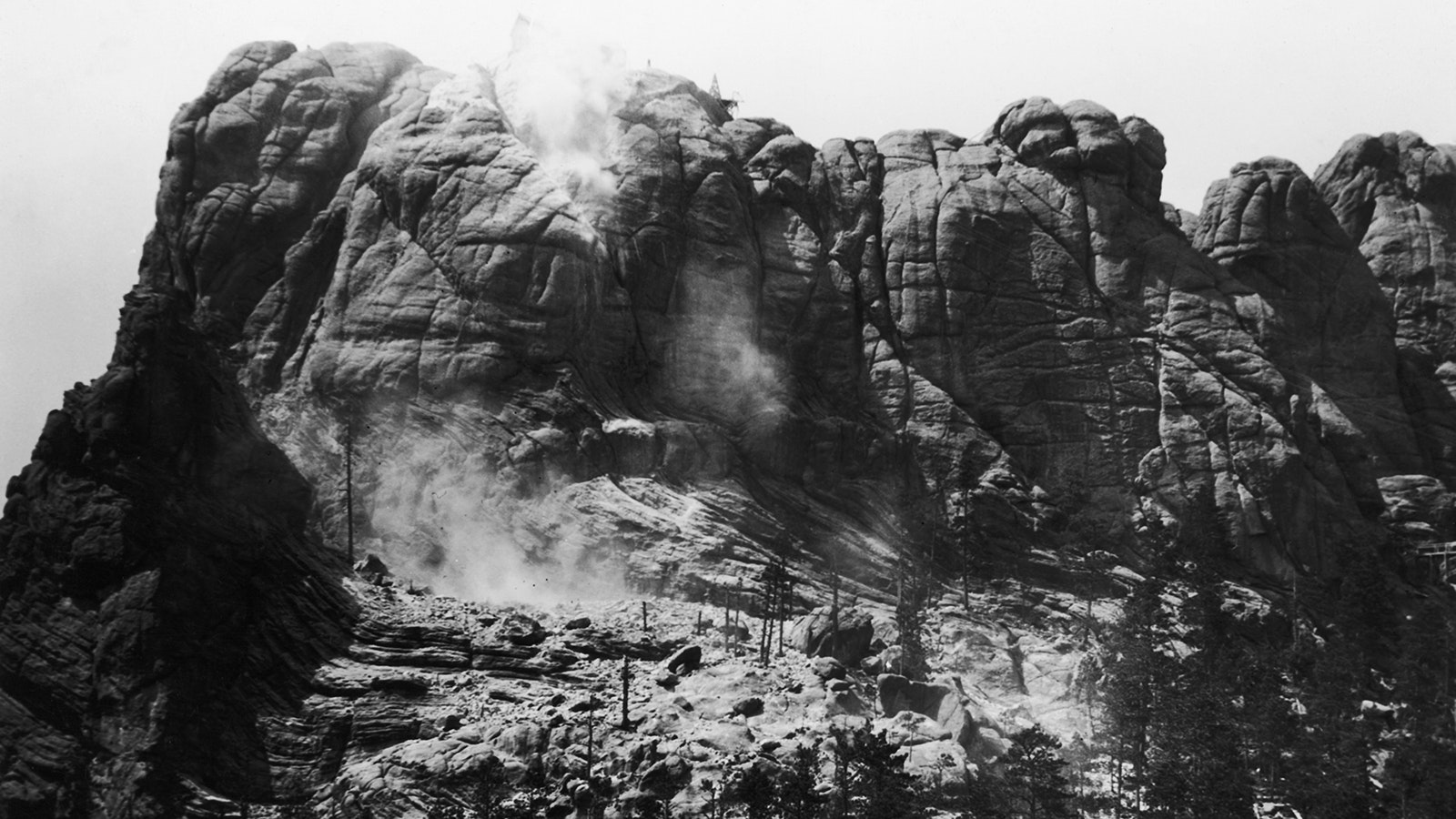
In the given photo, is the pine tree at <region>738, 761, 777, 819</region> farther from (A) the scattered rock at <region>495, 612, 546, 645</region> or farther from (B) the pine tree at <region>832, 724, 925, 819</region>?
(A) the scattered rock at <region>495, 612, 546, 645</region>

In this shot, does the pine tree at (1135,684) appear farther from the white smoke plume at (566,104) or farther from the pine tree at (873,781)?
the white smoke plume at (566,104)

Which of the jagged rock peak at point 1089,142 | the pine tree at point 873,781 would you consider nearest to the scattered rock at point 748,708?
the pine tree at point 873,781

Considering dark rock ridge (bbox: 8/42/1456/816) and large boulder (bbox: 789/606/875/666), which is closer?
large boulder (bbox: 789/606/875/666)

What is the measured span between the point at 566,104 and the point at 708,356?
22.8 meters

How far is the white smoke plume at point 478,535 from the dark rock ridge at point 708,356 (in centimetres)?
31

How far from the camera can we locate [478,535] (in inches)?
4154

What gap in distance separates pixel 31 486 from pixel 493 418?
98.2 feet

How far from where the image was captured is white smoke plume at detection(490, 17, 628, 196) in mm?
121750

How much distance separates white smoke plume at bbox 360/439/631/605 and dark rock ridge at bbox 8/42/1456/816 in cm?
31

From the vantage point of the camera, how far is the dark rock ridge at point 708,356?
9031 cm

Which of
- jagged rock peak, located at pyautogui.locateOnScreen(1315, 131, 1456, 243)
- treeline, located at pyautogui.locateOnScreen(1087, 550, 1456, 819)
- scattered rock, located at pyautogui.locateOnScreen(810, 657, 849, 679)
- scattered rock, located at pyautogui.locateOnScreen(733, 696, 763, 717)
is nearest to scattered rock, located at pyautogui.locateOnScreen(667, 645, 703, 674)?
scattered rock, located at pyautogui.locateOnScreen(733, 696, 763, 717)

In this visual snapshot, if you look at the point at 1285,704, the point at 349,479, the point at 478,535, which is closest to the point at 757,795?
the point at 1285,704

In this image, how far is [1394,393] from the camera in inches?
5197

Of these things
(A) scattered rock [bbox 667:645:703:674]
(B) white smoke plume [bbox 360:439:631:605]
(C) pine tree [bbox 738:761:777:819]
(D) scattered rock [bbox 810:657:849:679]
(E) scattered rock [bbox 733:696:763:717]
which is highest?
(B) white smoke plume [bbox 360:439:631:605]
